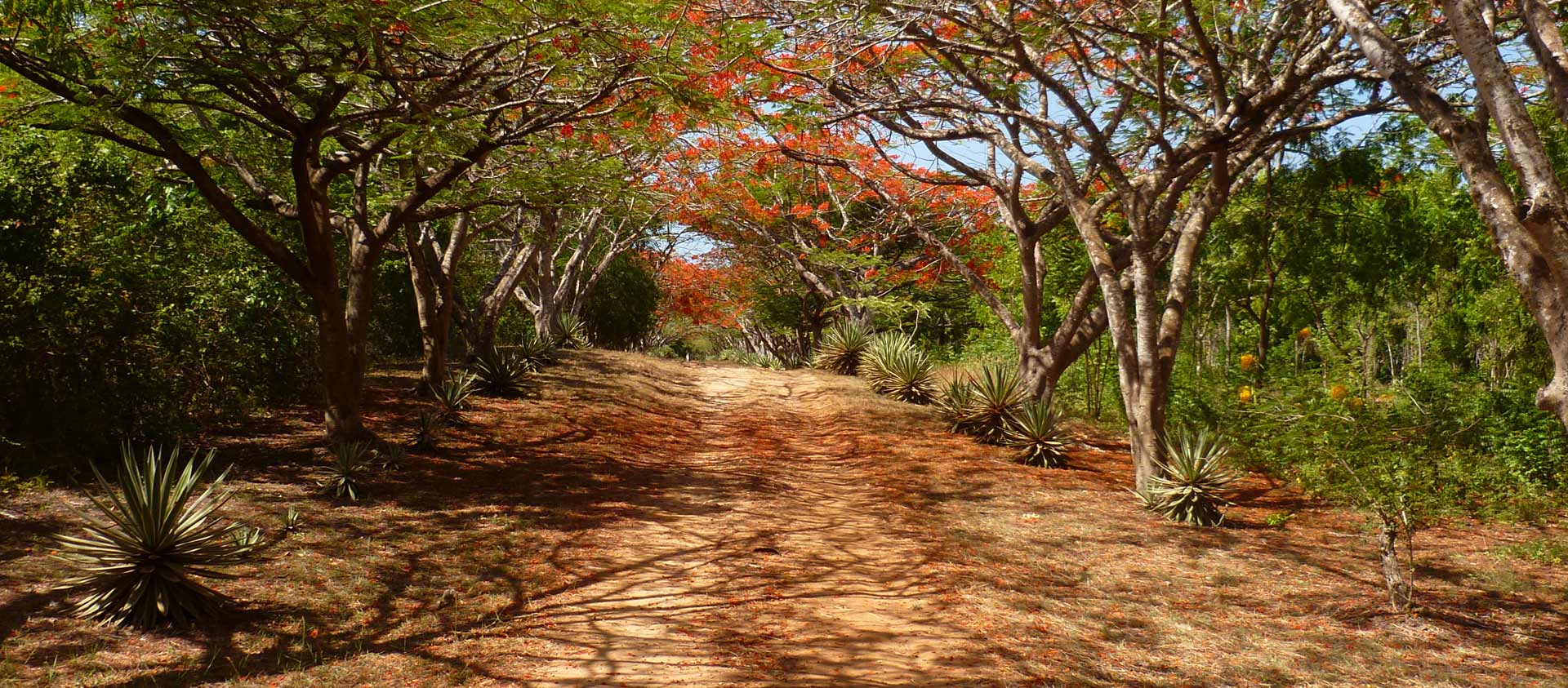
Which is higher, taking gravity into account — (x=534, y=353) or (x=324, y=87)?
(x=324, y=87)

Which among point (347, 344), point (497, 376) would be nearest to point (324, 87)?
point (347, 344)

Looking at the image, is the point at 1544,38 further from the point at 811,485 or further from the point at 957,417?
the point at 957,417

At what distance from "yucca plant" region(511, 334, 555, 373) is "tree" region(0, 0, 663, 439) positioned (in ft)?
20.6

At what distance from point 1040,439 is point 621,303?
20165mm

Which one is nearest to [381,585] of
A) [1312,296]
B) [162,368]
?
[162,368]

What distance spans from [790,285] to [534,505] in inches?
745

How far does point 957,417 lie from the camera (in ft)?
44.5

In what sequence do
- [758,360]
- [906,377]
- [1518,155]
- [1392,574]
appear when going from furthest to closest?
[758,360] → [906,377] → [1392,574] → [1518,155]

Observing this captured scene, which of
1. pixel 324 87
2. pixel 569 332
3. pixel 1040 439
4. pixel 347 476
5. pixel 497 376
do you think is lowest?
pixel 347 476

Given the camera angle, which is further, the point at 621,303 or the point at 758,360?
the point at 621,303

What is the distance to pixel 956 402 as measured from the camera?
13836mm

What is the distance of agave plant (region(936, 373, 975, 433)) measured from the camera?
13.5 m

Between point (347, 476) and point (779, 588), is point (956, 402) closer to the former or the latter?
point (779, 588)

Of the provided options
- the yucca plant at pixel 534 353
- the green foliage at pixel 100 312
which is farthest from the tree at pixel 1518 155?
the yucca plant at pixel 534 353
